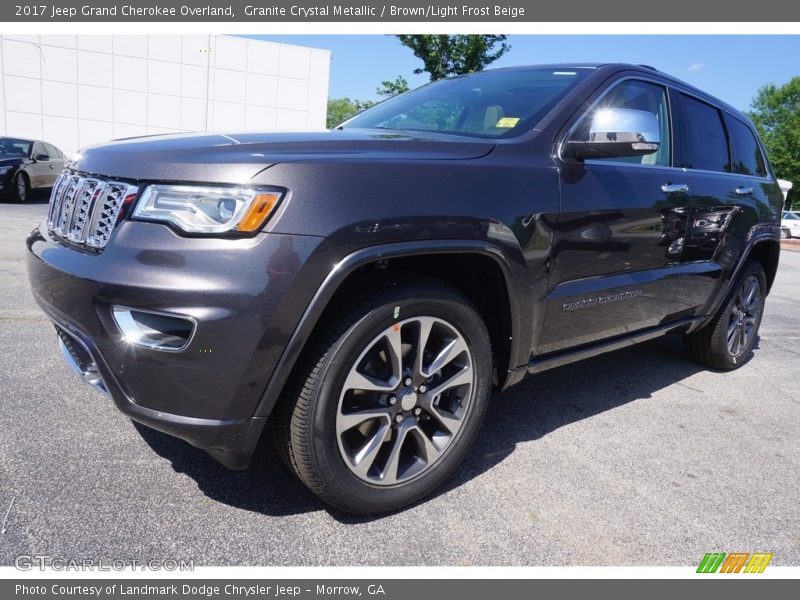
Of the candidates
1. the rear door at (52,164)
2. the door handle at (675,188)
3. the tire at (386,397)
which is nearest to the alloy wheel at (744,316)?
the door handle at (675,188)

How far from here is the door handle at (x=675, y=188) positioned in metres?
A: 3.10

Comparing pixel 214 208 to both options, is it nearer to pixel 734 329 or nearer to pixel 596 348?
pixel 596 348

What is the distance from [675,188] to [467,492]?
6.57ft

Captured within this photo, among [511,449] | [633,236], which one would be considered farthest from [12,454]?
[633,236]

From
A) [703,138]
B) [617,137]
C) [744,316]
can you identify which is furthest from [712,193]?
[617,137]

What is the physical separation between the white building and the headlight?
2575 cm

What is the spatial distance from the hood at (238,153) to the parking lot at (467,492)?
3.77ft

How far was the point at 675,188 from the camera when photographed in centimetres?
318

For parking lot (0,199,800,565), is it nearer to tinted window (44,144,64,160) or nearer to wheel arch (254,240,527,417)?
wheel arch (254,240,527,417)

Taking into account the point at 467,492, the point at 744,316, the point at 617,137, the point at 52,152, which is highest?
the point at 617,137

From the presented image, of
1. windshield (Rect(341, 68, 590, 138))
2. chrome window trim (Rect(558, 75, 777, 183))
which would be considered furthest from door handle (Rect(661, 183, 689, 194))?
windshield (Rect(341, 68, 590, 138))
